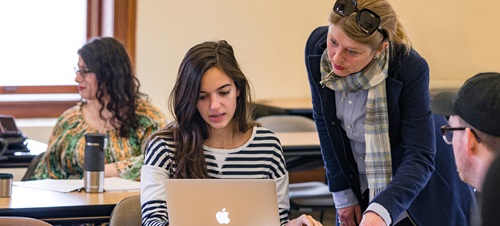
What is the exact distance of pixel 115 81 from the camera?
4.21m

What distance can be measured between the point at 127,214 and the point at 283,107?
11.9 ft

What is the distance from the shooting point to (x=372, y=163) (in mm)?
2779

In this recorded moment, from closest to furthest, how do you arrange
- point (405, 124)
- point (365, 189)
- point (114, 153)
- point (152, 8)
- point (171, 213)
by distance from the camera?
point (171, 213) < point (405, 124) < point (365, 189) < point (114, 153) < point (152, 8)

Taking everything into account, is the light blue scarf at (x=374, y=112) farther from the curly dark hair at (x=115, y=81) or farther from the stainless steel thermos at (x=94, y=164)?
the curly dark hair at (x=115, y=81)

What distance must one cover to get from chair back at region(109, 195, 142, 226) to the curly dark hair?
3.69ft

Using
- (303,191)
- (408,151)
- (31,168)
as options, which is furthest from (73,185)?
(303,191)

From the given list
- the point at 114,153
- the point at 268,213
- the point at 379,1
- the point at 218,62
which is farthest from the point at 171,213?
the point at 114,153

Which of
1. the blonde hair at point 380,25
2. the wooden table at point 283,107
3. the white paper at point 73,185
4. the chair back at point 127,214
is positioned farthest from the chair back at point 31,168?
the wooden table at point 283,107

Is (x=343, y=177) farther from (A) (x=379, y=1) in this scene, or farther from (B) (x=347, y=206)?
(A) (x=379, y=1)

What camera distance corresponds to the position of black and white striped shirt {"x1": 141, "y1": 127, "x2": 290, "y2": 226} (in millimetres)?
2822

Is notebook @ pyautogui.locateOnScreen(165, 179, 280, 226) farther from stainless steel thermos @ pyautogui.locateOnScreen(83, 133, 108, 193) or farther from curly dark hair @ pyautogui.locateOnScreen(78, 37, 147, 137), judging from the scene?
curly dark hair @ pyautogui.locateOnScreen(78, 37, 147, 137)

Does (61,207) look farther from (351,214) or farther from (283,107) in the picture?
(283,107)

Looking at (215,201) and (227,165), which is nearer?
(215,201)

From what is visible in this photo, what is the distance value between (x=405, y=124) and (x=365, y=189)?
30 cm
